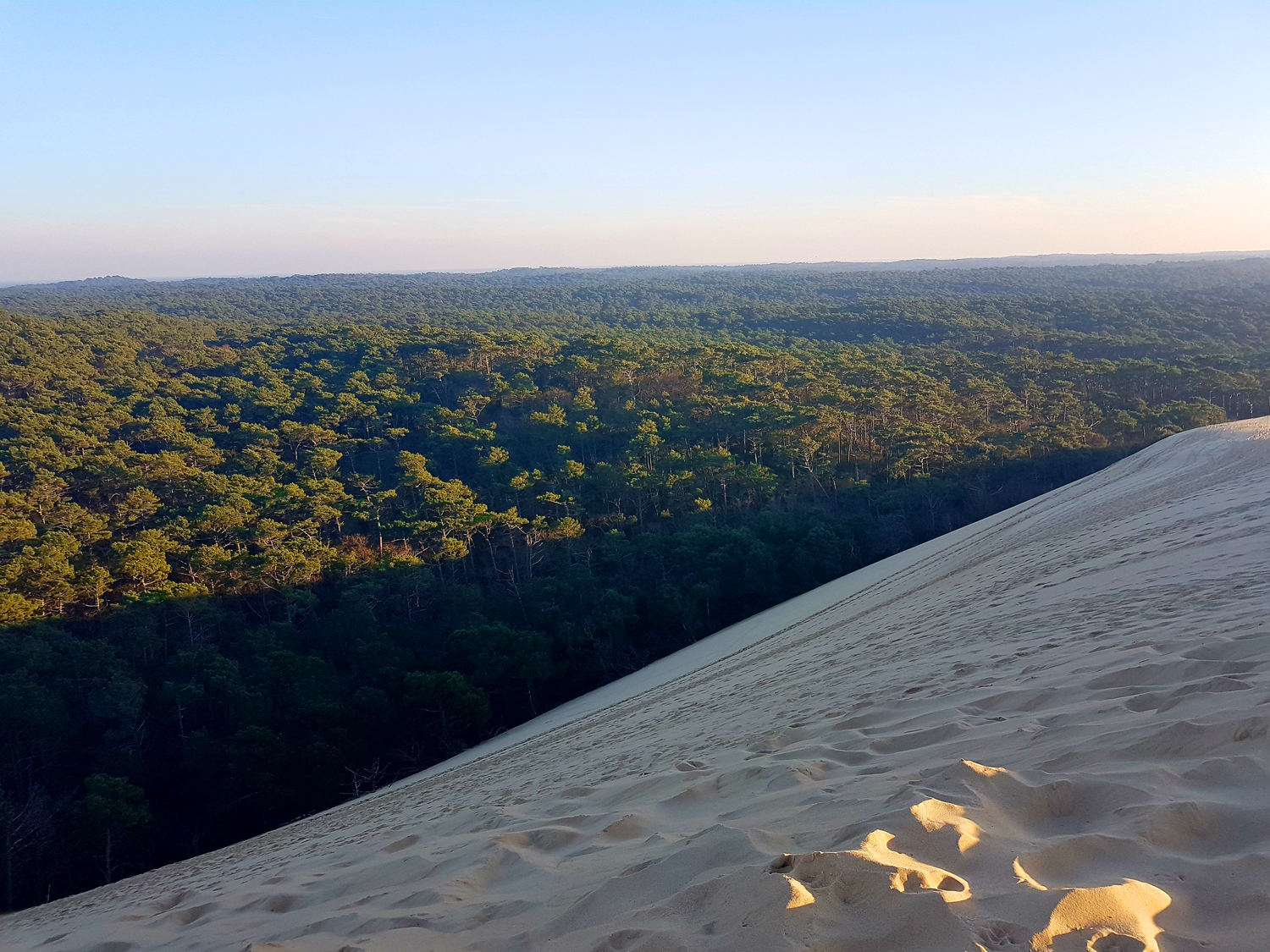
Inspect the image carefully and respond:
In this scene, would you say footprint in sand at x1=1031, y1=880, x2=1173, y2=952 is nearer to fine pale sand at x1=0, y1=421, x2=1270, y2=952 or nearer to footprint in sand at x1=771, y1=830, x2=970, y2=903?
fine pale sand at x1=0, y1=421, x2=1270, y2=952

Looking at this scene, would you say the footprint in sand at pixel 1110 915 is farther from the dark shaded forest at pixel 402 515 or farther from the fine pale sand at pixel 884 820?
the dark shaded forest at pixel 402 515

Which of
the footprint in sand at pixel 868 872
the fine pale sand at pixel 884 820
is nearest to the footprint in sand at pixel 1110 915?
the fine pale sand at pixel 884 820

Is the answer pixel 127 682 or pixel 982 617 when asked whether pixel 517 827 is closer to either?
pixel 982 617

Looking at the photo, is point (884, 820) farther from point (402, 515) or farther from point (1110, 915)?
point (402, 515)

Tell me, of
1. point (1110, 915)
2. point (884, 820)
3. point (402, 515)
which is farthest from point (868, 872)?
point (402, 515)

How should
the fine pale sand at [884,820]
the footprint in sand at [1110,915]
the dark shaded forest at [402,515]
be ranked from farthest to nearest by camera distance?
the dark shaded forest at [402,515] < the fine pale sand at [884,820] < the footprint in sand at [1110,915]

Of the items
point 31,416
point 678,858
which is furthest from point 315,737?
point 31,416

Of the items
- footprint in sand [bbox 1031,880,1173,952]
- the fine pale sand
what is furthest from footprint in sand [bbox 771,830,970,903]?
footprint in sand [bbox 1031,880,1173,952]
